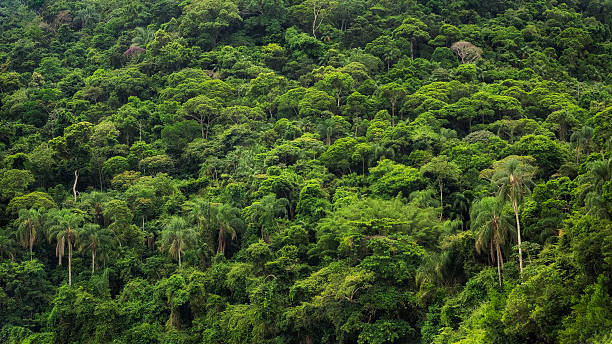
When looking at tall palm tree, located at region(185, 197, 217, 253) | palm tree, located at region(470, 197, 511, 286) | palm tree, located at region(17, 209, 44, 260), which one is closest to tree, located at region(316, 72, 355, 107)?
tall palm tree, located at region(185, 197, 217, 253)

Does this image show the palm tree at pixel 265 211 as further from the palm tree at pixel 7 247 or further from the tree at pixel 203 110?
the palm tree at pixel 7 247

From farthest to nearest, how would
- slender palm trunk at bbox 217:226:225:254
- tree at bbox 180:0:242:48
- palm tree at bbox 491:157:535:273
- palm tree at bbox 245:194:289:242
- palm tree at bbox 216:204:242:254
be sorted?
tree at bbox 180:0:242:48 < slender palm trunk at bbox 217:226:225:254 < palm tree at bbox 216:204:242:254 < palm tree at bbox 245:194:289:242 < palm tree at bbox 491:157:535:273

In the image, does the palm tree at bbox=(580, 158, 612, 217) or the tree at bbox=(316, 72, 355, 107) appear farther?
the tree at bbox=(316, 72, 355, 107)

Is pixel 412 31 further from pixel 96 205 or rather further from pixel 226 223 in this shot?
pixel 96 205

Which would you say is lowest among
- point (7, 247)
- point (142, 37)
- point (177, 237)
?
point (7, 247)

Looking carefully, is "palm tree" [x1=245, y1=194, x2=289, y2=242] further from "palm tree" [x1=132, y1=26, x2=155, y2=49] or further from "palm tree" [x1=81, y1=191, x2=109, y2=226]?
"palm tree" [x1=132, y1=26, x2=155, y2=49]

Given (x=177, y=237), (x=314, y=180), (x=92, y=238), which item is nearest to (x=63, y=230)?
(x=92, y=238)

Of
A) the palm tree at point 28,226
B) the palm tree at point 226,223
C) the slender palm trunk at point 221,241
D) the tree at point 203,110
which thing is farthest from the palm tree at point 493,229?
the tree at point 203,110
